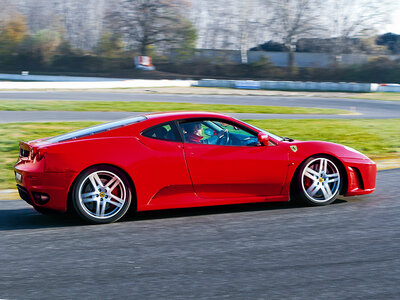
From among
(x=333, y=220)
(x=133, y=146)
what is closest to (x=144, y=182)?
(x=133, y=146)

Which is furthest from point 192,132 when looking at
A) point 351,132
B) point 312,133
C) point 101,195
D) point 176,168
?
point 351,132

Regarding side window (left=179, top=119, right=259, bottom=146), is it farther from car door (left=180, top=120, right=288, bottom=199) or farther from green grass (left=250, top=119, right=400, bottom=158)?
green grass (left=250, top=119, right=400, bottom=158)

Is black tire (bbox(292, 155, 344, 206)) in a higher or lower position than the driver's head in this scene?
lower

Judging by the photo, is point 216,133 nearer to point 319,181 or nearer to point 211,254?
point 319,181

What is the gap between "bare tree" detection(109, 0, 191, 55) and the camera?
223 feet

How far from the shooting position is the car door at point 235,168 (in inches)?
226

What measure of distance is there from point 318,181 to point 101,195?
2.50 metres

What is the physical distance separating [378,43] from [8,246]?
2762 inches

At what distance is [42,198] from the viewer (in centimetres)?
533

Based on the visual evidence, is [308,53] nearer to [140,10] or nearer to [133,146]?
[140,10]

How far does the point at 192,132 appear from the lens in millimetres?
A: 5895

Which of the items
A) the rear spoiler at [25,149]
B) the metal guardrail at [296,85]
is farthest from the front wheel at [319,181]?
the metal guardrail at [296,85]

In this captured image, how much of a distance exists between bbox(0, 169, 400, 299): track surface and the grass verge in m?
3.37

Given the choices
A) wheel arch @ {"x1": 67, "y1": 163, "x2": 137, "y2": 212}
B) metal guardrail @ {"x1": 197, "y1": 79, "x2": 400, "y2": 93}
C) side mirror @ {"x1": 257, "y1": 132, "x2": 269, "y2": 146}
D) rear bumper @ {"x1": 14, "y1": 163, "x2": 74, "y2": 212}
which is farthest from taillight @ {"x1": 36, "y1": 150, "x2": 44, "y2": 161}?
metal guardrail @ {"x1": 197, "y1": 79, "x2": 400, "y2": 93}
